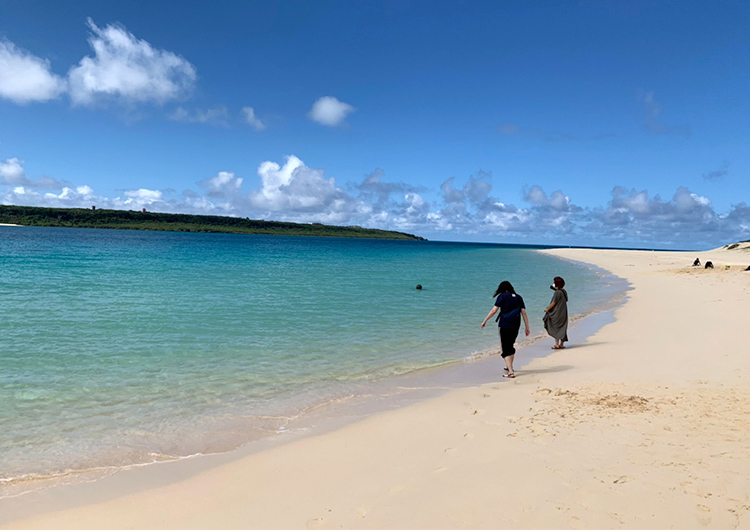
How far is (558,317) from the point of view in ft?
40.4

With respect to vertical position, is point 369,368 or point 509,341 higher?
point 509,341

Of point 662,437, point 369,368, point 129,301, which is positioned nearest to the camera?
point 662,437

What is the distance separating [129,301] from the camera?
64.1 ft

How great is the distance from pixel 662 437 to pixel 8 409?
1036cm

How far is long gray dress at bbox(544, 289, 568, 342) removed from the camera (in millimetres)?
12242

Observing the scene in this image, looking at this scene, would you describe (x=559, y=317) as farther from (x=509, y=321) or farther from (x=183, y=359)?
(x=183, y=359)

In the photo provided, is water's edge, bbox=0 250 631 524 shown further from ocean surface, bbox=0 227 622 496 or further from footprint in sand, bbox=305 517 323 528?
footprint in sand, bbox=305 517 323 528

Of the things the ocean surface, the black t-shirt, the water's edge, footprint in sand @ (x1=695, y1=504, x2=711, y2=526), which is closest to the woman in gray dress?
the water's edge

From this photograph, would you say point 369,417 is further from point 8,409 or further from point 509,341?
point 8,409

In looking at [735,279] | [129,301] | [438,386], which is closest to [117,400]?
[438,386]

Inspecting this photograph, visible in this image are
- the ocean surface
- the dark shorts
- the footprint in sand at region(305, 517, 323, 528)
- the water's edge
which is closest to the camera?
the footprint in sand at region(305, 517, 323, 528)

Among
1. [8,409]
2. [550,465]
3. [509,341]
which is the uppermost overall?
[509,341]

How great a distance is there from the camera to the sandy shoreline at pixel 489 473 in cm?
432

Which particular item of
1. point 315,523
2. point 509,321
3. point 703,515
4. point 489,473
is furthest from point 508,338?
point 315,523
